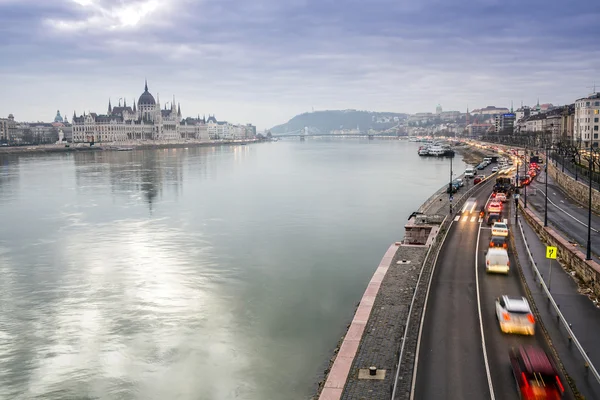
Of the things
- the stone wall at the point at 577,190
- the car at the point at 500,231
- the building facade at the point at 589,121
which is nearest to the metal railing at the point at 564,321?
the car at the point at 500,231

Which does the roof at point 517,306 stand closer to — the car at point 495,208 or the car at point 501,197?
the car at point 495,208

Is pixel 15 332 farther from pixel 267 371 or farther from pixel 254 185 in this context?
pixel 254 185

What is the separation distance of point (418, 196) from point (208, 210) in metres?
25.0

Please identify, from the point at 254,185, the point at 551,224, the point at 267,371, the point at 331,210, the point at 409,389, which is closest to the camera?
the point at 409,389

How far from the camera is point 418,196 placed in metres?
63.2

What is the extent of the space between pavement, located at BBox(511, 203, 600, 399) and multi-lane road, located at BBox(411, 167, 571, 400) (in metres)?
0.60

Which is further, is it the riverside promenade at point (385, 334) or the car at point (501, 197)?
the car at point (501, 197)

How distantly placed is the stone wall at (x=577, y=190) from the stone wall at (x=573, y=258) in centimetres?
878

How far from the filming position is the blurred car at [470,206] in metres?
42.3

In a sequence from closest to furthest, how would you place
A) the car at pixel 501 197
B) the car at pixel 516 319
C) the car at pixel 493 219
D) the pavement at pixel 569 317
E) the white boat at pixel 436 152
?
1. the pavement at pixel 569 317
2. the car at pixel 516 319
3. the car at pixel 493 219
4. the car at pixel 501 197
5. the white boat at pixel 436 152

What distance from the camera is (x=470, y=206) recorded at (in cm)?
4491

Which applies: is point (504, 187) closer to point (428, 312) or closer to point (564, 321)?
point (564, 321)

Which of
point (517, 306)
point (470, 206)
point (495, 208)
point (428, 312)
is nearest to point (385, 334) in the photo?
point (428, 312)

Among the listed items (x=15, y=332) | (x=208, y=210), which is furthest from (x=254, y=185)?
(x=15, y=332)
